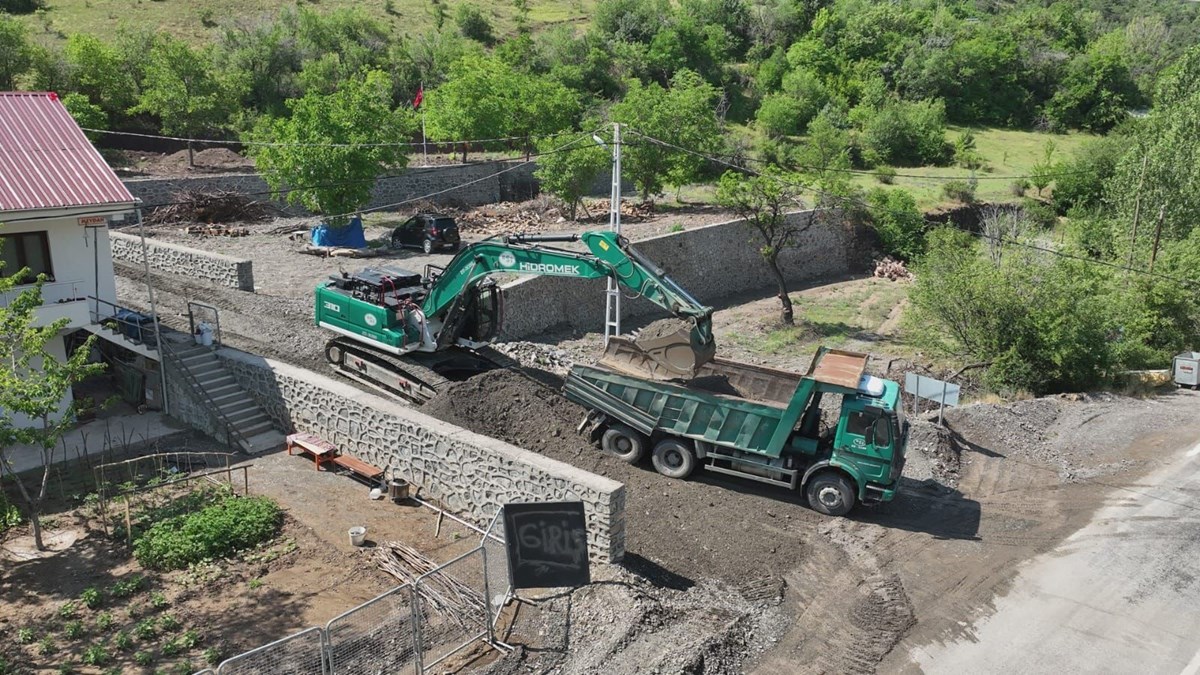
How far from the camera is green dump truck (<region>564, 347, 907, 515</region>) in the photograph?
51.3 ft

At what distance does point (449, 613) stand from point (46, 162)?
1353cm

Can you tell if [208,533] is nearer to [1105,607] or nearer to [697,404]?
[697,404]

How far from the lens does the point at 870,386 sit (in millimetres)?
15984

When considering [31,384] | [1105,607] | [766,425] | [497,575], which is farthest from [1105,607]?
[31,384]

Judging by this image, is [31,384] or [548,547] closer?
[548,547]

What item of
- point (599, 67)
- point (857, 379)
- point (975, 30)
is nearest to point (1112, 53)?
point (975, 30)

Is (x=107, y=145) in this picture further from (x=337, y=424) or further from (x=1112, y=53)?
(x=1112, y=53)

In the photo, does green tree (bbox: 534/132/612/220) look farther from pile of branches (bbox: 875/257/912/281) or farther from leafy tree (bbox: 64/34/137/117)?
leafy tree (bbox: 64/34/137/117)

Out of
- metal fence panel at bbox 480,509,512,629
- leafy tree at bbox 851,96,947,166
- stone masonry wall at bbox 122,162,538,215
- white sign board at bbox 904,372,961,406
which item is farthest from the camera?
leafy tree at bbox 851,96,947,166

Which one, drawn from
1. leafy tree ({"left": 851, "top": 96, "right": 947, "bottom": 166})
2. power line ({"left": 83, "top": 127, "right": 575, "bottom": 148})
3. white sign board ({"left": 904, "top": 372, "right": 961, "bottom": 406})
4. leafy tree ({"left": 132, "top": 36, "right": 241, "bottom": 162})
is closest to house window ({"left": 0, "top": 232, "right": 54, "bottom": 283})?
power line ({"left": 83, "top": 127, "right": 575, "bottom": 148})

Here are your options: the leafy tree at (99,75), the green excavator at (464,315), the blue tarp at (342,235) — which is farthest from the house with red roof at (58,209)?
the leafy tree at (99,75)

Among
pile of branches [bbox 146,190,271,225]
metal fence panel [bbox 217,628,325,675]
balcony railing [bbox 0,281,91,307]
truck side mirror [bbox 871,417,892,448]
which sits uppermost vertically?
pile of branches [bbox 146,190,271,225]

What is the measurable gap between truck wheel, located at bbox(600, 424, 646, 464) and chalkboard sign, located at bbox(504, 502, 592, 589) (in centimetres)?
534

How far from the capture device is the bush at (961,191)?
156 feet
